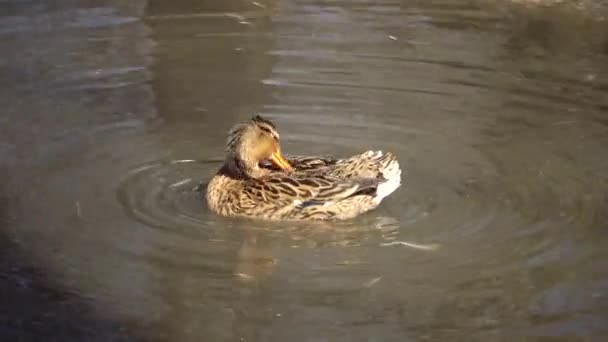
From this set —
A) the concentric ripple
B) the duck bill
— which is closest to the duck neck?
the duck bill

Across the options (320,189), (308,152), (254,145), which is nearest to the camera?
(320,189)

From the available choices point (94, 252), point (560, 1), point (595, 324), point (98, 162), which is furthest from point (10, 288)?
point (560, 1)

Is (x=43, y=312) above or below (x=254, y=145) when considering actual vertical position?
below

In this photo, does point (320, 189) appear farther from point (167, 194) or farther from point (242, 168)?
point (167, 194)

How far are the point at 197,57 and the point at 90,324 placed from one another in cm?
577

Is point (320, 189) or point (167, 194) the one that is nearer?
point (320, 189)

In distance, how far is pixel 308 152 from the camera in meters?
10.1

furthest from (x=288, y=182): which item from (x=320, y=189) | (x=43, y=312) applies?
(x=43, y=312)

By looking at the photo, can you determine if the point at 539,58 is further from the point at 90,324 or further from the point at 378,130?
the point at 90,324

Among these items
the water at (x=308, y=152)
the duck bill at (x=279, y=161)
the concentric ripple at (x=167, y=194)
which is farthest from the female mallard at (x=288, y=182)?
the concentric ripple at (x=167, y=194)

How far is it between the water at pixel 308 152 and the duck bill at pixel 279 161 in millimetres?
495

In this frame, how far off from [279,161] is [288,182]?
171 millimetres

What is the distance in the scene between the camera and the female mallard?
8.90 meters

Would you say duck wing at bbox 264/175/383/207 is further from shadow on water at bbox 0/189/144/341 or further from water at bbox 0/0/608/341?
shadow on water at bbox 0/189/144/341
